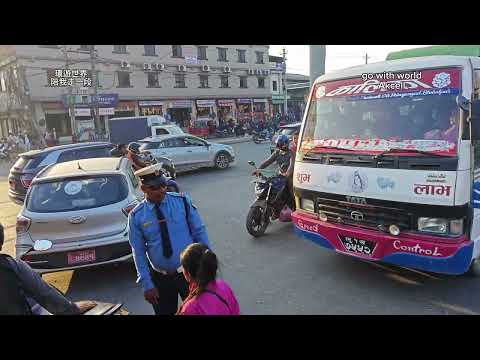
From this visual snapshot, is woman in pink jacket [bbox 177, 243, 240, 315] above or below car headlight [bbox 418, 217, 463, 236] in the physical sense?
above

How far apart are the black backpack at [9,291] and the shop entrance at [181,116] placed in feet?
109

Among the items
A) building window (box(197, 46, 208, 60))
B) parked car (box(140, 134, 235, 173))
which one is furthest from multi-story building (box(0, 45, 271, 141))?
parked car (box(140, 134, 235, 173))

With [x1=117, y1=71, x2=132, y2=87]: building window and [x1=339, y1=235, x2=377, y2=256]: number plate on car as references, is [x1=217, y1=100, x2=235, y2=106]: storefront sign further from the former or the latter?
[x1=339, y1=235, x2=377, y2=256]: number plate on car

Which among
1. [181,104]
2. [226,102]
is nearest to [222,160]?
[181,104]

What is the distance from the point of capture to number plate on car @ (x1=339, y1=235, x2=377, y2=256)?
12.4 ft

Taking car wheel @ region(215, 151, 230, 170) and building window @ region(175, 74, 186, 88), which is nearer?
car wheel @ region(215, 151, 230, 170)

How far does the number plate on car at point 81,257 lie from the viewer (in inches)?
168

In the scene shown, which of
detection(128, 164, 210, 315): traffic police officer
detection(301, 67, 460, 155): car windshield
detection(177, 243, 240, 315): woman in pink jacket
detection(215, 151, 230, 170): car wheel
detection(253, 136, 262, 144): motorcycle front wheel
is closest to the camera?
detection(177, 243, 240, 315): woman in pink jacket

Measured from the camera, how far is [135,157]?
21.8ft

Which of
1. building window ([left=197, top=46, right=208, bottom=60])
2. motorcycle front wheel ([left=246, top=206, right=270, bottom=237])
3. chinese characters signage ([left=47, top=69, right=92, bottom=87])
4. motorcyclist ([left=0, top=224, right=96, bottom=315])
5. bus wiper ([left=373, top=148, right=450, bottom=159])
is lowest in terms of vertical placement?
motorcycle front wheel ([left=246, top=206, right=270, bottom=237])

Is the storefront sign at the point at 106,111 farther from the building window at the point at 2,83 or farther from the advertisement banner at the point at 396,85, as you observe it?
the advertisement banner at the point at 396,85

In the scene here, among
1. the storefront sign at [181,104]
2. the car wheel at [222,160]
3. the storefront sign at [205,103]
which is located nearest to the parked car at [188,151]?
the car wheel at [222,160]

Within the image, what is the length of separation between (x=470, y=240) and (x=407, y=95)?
5.14ft
